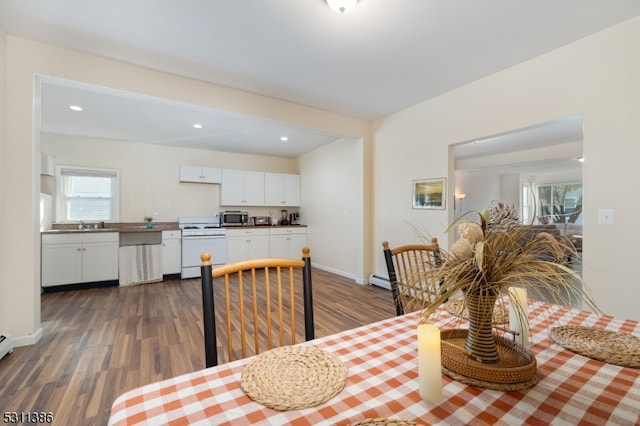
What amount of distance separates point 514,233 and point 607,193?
2.13 m

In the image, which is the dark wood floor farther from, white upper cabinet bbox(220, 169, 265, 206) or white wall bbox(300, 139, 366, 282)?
white upper cabinet bbox(220, 169, 265, 206)

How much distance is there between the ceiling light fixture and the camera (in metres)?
1.78

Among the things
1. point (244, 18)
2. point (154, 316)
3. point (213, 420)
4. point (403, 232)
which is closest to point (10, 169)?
point (154, 316)

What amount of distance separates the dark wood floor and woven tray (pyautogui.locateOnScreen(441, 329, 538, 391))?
1.80 m

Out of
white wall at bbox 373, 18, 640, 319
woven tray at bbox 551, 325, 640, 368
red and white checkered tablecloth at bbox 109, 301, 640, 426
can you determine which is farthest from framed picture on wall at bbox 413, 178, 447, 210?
red and white checkered tablecloth at bbox 109, 301, 640, 426

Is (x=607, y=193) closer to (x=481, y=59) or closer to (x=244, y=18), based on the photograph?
(x=481, y=59)

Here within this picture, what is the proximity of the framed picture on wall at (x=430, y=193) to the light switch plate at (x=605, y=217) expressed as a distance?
1.33m

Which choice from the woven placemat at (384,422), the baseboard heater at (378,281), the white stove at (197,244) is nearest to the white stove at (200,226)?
the white stove at (197,244)

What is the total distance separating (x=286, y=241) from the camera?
19.0 feet

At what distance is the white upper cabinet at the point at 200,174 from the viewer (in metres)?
5.20

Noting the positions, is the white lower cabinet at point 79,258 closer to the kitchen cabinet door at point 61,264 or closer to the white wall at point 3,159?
the kitchen cabinet door at point 61,264

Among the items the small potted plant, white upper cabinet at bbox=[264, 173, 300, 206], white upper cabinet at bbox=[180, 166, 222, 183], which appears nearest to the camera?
the small potted plant

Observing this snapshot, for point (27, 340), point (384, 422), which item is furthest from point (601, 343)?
point (27, 340)

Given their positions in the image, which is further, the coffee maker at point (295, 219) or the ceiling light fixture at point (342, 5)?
the coffee maker at point (295, 219)
